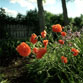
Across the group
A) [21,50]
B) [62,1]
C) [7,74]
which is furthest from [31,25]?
[21,50]

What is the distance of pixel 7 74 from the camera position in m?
4.47

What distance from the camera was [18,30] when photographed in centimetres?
1236

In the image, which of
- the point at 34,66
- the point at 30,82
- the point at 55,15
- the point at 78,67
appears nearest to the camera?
the point at 78,67

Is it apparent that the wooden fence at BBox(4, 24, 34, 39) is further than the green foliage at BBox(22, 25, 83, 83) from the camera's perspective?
Yes

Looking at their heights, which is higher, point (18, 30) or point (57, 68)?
point (18, 30)

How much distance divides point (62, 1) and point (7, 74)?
31.9ft

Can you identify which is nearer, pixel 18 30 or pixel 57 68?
pixel 57 68

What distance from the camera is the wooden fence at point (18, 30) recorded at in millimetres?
11720

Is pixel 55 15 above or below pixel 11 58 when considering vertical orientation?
above

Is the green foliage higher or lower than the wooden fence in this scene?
lower

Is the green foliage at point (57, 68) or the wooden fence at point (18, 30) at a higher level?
the wooden fence at point (18, 30)

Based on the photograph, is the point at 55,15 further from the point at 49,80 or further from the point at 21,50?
the point at 21,50

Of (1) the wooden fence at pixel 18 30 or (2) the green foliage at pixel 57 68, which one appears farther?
(1) the wooden fence at pixel 18 30

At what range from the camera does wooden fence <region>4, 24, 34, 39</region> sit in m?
11.7
